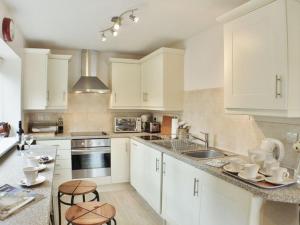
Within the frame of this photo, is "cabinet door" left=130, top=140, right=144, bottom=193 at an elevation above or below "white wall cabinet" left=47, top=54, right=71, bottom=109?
below

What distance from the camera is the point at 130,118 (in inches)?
171

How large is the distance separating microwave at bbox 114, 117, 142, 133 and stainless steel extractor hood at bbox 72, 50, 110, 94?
23.0 inches

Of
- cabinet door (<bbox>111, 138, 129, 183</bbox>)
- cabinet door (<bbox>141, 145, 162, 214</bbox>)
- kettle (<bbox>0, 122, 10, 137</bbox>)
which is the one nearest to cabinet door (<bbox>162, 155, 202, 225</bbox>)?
cabinet door (<bbox>141, 145, 162, 214</bbox>)

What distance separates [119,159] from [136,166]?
0.45 metres

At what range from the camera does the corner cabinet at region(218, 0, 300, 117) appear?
64.9 inches

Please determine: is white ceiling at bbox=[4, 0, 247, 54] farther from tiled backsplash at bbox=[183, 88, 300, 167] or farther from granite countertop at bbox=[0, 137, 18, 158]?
granite countertop at bbox=[0, 137, 18, 158]

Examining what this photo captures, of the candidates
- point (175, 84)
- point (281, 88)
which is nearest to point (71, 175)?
point (175, 84)

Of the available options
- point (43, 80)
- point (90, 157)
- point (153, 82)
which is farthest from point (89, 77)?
point (90, 157)

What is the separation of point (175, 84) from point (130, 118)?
120cm

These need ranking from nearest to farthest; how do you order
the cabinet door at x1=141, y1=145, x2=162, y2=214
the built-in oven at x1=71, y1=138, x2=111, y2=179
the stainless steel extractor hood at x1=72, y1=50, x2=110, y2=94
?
the cabinet door at x1=141, y1=145, x2=162, y2=214
the built-in oven at x1=71, y1=138, x2=111, y2=179
the stainless steel extractor hood at x1=72, y1=50, x2=110, y2=94

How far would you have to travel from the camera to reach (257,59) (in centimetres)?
185

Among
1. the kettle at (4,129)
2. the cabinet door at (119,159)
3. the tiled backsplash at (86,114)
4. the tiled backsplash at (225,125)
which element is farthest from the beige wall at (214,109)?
the kettle at (4,129)

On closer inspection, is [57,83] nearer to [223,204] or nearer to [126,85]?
[126,85]

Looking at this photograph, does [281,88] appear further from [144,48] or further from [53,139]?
[53,139]
